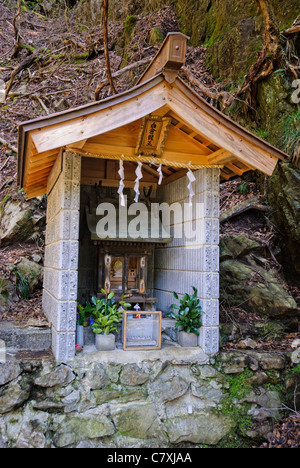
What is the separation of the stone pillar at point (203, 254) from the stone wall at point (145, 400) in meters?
0.53

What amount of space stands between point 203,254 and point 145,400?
2.25m

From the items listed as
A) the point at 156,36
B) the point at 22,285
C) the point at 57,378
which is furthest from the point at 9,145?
the point at 57,378

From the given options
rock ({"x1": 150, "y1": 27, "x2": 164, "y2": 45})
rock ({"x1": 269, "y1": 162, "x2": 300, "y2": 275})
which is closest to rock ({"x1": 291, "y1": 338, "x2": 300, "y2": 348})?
rock ({"x1": 269, "y1": 162, "x2": 300, "y2": 275})

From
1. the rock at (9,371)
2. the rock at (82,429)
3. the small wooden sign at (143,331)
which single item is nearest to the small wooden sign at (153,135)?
the small wooden sign at (143,331)

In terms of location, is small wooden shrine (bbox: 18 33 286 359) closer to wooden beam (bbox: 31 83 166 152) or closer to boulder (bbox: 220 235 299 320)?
wooden beam (bbox: 31 83 166 152)

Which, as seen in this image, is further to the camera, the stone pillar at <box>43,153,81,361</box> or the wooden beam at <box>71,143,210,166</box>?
the wooden beam at <box>71,143,210,166</box>

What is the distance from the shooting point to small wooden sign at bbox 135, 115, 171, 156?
16.6 ft

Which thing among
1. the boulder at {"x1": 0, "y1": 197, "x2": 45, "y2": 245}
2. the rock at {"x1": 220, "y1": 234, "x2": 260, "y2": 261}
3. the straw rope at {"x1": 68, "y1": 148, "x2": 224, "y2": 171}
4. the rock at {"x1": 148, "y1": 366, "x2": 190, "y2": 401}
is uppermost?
the straw rope at {"x1": 68, "y1": 148, "x2": 224, "y2": 171}

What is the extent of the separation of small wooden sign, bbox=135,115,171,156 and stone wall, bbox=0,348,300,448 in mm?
3036

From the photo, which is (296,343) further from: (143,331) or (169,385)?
(143,331)

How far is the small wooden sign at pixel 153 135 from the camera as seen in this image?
199 inches

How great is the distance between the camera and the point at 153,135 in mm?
5199

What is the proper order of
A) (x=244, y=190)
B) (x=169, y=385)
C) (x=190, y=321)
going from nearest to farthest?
(x=169, y=385) → (x=190, y=321) → (x=244, y=190)
